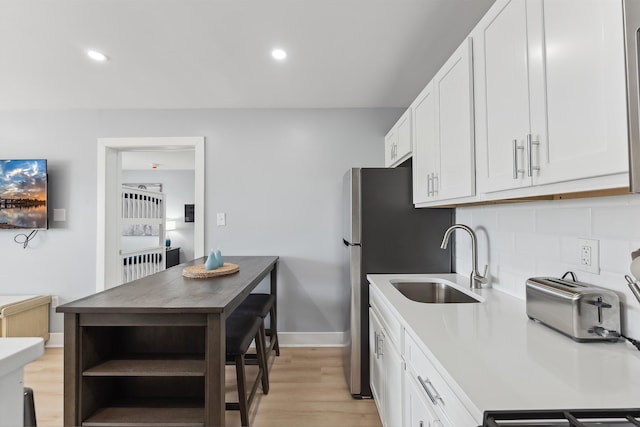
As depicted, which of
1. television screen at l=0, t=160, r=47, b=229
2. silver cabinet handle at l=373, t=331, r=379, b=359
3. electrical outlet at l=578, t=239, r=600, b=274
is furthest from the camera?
television screen at l=0, t=160, r=47, b=229

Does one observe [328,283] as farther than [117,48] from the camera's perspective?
Yes

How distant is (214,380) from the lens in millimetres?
1295

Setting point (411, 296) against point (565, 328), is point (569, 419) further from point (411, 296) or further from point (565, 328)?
point (411, 296)

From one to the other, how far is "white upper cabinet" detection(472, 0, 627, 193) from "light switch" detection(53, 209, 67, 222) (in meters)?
3.69

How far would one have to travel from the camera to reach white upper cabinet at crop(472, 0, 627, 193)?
2.38ft

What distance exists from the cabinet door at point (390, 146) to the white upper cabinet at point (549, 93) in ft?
4.42

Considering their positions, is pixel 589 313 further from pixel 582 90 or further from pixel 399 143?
pixel 399 143

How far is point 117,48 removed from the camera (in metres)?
2.08

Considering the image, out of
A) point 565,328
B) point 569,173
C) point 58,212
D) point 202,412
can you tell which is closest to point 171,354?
point 202,412

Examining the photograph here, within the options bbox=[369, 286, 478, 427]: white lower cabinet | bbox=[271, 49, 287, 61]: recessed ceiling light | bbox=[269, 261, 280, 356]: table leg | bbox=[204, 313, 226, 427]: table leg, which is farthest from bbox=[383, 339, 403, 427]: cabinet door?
bbox=[271, 49, 287, 61]: recessed ceiling light

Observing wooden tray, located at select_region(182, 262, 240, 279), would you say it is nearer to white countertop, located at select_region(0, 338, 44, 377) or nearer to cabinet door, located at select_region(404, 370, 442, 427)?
cabinet door, located at select_region(404, 370, 442, 427)

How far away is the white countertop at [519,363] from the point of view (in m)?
0.69

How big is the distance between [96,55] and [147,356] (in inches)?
79.6

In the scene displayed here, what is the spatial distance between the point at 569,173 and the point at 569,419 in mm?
590
